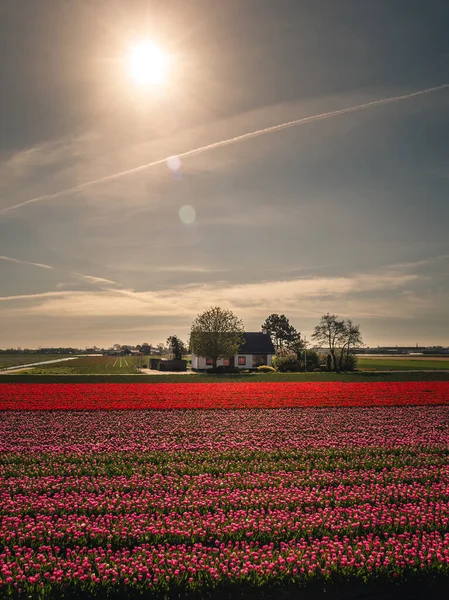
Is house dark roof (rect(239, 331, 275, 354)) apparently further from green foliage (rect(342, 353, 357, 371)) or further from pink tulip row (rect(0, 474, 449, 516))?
pink tulip row (rect(0, 474, 449, 516))

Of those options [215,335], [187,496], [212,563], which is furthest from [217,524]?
[215,335]

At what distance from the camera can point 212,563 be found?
7707 mm

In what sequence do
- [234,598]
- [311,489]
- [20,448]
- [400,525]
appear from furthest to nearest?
[20,448], [311,489], [400,525], [234,598]

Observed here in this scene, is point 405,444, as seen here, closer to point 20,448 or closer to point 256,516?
point 256,516

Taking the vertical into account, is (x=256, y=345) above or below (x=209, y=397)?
above

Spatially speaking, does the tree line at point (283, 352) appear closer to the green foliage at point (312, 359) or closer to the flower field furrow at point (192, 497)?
the green foliage at point (312, 359)

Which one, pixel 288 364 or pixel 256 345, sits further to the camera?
pixel 256 345

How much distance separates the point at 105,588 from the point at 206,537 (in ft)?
7.84

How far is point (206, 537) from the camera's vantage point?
912 cm

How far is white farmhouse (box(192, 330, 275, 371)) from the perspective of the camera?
85713mm

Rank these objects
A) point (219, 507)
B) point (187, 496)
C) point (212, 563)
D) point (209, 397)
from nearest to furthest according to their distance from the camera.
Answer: point (212, 563), point (219, 507), point (187, 496), point (209, 397)

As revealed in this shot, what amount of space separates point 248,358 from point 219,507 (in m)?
78.3

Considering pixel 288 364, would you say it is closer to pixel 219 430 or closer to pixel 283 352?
pixel 283 352

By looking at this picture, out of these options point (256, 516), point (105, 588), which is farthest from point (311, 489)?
point (105, 588)
